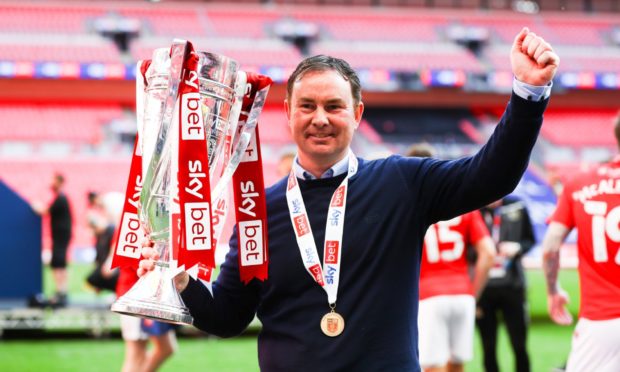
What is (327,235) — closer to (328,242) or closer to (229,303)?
(328,242)

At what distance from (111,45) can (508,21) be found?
12.9 metres

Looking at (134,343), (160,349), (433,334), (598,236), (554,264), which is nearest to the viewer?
(598,236)

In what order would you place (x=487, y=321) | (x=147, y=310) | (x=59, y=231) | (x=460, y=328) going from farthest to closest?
1. (x=59, y=231)
2. (x=487, y=321)
3. (x=460, y=328)
4. (x=147, y=310)

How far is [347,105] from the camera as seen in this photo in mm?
2342

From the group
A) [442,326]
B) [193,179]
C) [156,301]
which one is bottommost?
[442,326]

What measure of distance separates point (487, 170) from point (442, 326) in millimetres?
3551

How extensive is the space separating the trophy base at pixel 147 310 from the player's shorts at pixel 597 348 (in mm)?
2231

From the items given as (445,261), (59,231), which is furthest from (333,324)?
(59,231)

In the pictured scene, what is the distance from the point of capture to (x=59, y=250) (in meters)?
12.4

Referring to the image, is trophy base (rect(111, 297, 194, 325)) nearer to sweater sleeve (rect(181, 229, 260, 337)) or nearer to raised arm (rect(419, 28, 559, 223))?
sweater sleeve (rect(181, 229, 260, 337))

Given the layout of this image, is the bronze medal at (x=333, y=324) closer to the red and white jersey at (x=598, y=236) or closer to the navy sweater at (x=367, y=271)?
the navy sweater at (x=367, y=271)

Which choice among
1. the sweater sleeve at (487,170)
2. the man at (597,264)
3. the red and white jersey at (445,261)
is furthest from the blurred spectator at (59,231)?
the sweater sleeve at (487,170)

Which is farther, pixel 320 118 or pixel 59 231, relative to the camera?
pixel 59 231

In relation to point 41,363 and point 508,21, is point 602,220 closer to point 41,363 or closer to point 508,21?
point 41,363
